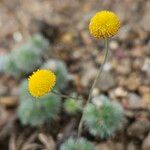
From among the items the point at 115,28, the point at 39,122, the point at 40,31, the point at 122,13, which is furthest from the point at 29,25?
the point at 115,28

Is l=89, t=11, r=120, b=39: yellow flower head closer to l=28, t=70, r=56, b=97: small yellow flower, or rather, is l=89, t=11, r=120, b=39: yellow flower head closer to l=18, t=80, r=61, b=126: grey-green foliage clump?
l=28, t=70, r=56, b=97: small yellow flower

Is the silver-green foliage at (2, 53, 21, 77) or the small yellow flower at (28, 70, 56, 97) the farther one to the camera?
the silver-green foliage at (2, 53, 21, 77)

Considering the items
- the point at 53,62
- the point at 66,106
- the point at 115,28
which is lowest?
the point at 66,106

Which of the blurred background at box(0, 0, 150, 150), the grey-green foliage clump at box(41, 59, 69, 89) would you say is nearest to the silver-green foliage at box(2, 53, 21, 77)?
the blurred background at box(0, 0, 150, 150)

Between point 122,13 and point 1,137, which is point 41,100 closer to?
point 1,137

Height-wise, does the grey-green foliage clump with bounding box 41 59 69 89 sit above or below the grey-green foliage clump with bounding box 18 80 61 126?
above

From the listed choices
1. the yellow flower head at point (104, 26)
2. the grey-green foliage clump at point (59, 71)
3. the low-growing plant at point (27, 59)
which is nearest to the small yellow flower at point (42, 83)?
the yellow flower head at point (104, 26)

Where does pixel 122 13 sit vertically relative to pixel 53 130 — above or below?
above

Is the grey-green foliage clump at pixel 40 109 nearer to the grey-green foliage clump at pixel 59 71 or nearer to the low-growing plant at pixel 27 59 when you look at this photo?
the grey-green foliage clump at pixel 59 71

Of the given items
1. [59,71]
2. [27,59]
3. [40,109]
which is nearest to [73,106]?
[40,109]
